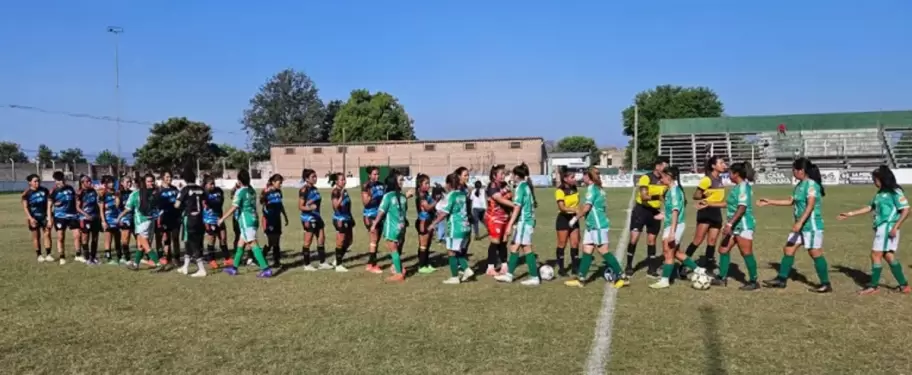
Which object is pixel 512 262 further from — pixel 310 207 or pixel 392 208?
pixel 310 207

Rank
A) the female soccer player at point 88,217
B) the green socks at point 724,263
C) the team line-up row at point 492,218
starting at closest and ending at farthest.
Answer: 1. the team line-up row at point 492,218
2. the green socks at point 724,263
3. the female soccer player at point 88,217

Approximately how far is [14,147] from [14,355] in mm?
110484

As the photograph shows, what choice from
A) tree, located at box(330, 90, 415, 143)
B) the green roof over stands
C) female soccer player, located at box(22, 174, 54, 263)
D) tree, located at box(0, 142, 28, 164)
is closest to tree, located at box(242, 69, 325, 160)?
tree, located at box(330, 90, 415, 143)

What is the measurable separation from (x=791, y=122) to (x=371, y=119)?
→ 4849cm

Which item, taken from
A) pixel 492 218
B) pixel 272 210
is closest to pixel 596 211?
pixel 492 218

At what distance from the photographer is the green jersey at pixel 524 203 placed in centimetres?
898

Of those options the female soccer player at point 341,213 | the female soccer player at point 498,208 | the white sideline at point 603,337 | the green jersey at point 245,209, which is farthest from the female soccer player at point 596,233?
the green jersey at point 245,209

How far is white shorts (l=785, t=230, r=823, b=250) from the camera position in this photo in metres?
8.32

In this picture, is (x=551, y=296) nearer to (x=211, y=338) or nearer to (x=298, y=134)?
(x=211, y=338)

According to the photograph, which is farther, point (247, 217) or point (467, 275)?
point (247, 217)

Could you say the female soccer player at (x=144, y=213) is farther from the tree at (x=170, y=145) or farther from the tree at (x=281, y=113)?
the tree at (x=281, y=113)

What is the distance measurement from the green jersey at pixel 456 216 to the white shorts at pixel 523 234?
0.82 m

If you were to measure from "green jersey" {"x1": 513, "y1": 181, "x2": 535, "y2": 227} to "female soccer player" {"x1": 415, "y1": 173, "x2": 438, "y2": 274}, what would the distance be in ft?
5.89

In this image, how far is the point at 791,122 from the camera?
61.0 meters
